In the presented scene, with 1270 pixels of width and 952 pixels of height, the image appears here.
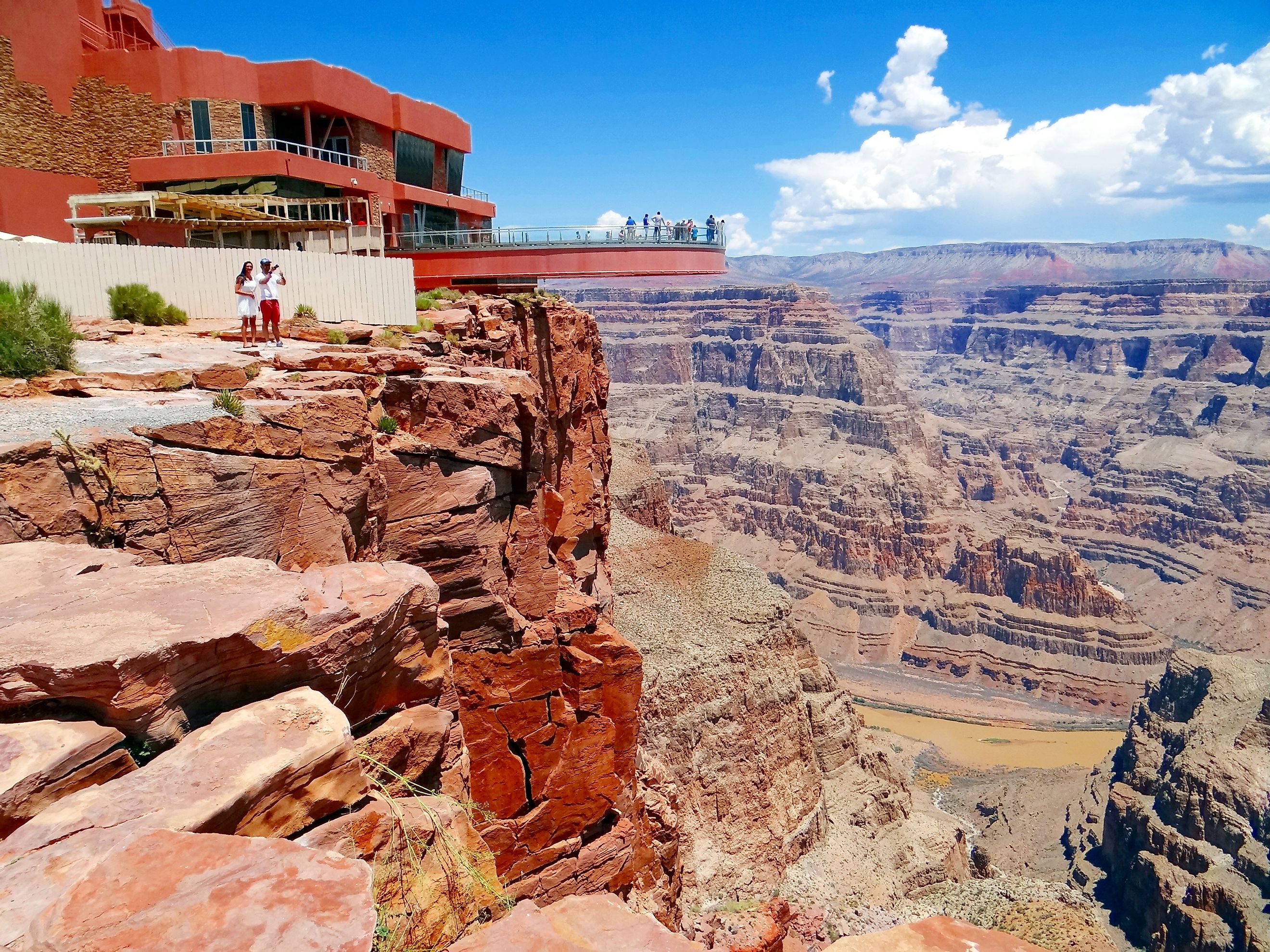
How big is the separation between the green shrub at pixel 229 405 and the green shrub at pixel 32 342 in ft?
9.41

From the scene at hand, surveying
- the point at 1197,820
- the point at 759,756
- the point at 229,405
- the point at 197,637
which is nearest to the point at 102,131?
the point at 229,405

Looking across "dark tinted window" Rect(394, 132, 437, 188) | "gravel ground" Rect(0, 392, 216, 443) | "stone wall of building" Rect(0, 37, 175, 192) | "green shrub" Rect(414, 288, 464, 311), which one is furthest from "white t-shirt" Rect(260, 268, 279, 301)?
"dark tinted window" Rect(394, 132, 437, 188)

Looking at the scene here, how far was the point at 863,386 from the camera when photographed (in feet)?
497

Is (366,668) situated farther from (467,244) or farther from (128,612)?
(467,244)

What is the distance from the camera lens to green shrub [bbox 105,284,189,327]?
49.5ft

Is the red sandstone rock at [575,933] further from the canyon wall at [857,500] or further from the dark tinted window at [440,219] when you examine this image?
the canyon wall at [857,500]

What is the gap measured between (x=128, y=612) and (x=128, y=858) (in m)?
2.06

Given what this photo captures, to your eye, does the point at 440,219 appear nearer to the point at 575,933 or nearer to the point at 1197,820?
the point at 575,933

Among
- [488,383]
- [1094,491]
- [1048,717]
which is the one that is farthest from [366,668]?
[1094,491]

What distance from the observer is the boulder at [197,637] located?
487 cm

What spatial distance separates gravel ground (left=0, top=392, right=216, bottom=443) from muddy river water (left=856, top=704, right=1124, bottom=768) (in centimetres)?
5885

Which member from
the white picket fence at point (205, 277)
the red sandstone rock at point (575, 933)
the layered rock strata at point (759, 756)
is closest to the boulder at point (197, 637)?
the red sandstone rock at point (575, 933)

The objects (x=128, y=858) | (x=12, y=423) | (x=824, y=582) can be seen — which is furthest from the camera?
(x=824, y=582)

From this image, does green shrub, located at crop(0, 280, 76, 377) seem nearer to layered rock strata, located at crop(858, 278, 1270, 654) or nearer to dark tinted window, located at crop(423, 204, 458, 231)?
dark tinted window, located at crop(423, 204, 458, 231)
